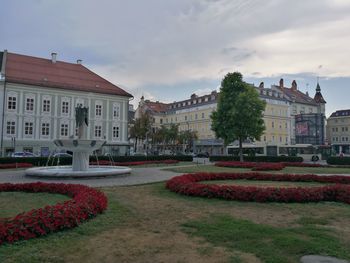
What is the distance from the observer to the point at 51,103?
5003 cm

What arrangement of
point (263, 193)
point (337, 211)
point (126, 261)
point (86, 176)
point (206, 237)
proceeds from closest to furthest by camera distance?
point (126, 261), point (206, 237), point (337, 211), point (263, 193), point (86, 176)

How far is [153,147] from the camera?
9038cm

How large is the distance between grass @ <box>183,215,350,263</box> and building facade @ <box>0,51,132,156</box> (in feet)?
143

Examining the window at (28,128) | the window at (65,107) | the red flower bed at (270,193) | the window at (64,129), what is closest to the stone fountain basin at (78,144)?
the red flower bed at (270,193)

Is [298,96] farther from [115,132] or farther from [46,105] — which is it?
[46,105]

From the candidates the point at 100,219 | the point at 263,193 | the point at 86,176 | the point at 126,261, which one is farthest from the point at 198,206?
the point at 86,176

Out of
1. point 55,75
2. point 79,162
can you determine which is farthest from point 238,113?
point 55,75

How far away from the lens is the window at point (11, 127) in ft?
152

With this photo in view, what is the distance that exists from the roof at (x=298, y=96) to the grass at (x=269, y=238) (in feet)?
277

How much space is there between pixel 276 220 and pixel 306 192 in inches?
121

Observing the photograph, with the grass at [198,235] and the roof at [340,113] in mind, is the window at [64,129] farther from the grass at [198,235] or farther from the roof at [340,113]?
the roof at [340,113]

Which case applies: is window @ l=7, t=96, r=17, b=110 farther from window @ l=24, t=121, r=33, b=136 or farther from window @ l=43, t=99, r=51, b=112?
window @ l=43, t=99, r=51, b=112

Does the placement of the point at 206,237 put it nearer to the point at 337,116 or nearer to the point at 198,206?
the point at 198,206

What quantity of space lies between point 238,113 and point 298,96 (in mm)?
58732
